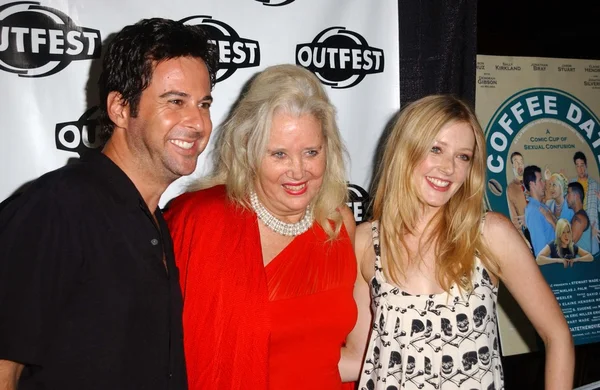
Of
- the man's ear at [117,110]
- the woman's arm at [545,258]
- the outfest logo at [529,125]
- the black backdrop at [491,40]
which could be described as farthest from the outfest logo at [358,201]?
the man's ear at [117,110]

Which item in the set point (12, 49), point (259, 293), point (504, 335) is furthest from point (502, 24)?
point (12, 49)

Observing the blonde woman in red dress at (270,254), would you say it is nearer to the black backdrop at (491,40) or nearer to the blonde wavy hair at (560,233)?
the black backdrop at (491,40)

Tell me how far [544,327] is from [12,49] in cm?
203

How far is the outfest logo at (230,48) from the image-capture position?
2311 mm

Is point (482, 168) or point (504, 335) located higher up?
point (482, 168)

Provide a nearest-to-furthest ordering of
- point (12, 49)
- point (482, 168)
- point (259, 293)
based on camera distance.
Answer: point (259, 293) < point (482, 168) < point (12, 49)

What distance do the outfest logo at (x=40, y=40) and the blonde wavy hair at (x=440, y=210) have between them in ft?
3.86

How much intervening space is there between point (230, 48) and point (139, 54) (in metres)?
0.93

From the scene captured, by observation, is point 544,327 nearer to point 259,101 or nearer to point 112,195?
point 259,101

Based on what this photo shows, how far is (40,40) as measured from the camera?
209 centimetres

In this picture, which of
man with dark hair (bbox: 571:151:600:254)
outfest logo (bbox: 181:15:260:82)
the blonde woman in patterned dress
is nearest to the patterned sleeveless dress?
the blonde woman in patterned dress

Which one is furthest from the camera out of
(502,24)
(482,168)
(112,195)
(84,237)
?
(502,24)

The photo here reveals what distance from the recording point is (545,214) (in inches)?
121

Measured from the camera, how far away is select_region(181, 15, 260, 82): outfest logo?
231 centimetres
